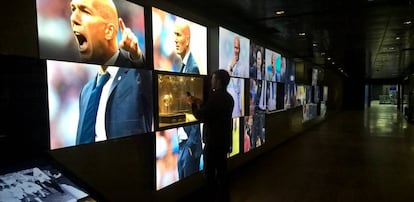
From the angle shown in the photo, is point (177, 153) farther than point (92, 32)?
Yes

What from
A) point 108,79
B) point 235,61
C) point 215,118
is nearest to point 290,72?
point 235,61

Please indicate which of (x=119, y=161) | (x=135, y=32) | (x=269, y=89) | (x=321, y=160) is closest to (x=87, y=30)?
(x=135, y=32)

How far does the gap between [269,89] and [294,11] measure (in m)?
2.35

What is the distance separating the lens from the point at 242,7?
4.16 meters

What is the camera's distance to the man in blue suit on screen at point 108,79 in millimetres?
2297

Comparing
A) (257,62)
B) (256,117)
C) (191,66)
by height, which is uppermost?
(257,62)

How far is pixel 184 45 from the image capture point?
144 inches

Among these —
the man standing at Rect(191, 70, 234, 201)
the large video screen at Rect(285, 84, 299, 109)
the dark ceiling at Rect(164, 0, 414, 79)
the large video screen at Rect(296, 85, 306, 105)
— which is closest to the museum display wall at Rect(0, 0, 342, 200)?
the dark ceiling at Rect(164, 0, 414, 79)

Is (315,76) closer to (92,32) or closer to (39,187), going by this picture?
(92,32)

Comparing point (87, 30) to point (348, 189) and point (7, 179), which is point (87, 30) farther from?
point (348, 189)

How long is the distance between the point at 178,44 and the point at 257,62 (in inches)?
104

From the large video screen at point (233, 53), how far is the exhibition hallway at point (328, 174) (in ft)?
5.93

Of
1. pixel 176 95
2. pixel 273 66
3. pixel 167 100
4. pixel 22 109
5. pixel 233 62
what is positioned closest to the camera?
pixel 22 109

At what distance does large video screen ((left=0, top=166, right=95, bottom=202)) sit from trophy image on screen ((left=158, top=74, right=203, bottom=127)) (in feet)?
5.68
